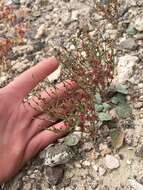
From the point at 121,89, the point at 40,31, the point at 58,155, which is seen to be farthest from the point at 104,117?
the point at 40,31

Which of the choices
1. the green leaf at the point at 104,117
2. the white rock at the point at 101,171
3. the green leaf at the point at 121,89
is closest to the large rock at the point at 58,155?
the white rock at the point at 101,171

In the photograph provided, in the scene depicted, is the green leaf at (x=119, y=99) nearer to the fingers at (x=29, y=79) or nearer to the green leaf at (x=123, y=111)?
the green leaf at (x=123, y=111)

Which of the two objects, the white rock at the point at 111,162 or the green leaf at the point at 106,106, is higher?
the green leaf at the point at 106,106

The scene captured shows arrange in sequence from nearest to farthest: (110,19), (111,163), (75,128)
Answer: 1. (111,163)
2. (75,128)
3. (110,19)

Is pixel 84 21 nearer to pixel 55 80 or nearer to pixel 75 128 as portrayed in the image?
pixel 55 80

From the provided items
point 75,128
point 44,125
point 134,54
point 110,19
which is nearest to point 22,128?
point 44,125

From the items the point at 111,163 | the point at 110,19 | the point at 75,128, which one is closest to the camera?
the point at 111,163

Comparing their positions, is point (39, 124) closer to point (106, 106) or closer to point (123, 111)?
point (106, 106)

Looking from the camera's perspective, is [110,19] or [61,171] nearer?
[61,171]
